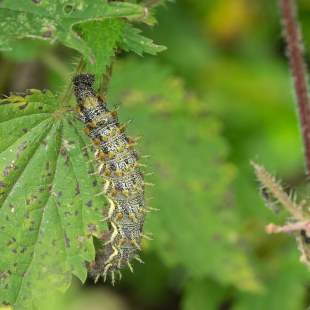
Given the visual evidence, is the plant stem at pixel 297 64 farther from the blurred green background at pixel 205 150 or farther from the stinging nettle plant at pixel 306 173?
the blurred green background at pixel 205 150

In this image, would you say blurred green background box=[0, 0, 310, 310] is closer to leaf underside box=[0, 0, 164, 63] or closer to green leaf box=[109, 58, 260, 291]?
green leaf box=[109, 58, 260, 291]

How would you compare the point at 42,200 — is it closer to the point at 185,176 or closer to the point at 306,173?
the point at 306,173

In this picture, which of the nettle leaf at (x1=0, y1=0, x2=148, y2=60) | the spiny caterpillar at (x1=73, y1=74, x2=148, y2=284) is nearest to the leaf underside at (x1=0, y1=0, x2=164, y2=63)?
the nettle leaf at (x1=0, y1=0, x2=148, y2=60)

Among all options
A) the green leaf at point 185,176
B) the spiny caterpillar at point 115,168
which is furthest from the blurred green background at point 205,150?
the spiny caterpillar at point 115,168

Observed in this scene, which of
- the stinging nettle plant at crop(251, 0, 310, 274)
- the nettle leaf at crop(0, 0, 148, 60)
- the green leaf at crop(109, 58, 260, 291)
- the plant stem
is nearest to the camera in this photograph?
the nettle leaf at crop(0, 0, 148, 60)

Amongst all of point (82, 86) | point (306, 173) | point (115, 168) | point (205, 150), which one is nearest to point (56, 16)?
point (82, 86)
